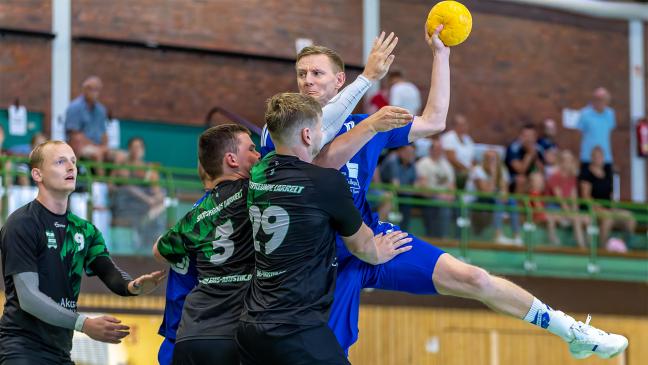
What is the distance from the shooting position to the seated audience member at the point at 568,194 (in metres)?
12.7

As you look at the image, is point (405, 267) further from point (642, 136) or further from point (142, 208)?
point (642, 136)

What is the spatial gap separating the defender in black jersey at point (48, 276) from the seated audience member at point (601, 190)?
27.9 ft

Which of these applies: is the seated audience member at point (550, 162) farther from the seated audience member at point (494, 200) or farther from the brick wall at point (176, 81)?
the brick wall at point (176, 81)

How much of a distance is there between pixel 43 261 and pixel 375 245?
1.74 meters

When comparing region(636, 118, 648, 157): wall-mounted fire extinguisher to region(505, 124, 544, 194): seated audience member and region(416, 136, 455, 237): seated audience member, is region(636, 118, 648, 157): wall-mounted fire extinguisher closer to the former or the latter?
region(505, 124, 544, 194): seated audience member

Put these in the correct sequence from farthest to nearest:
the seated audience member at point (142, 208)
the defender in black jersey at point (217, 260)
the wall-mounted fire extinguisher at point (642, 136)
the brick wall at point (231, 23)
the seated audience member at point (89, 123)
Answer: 1. the wall-mounted fire extinguisher at point (642, 136)
2. the brick wall at point (231, 23)
3. the seated audience member at point (89, 123)
4. the seated audience member at point (142, 208)
5. the defender in black jersey at point (217, 260)

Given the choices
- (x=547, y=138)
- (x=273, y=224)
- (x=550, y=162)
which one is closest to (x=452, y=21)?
(x=273, y=224)

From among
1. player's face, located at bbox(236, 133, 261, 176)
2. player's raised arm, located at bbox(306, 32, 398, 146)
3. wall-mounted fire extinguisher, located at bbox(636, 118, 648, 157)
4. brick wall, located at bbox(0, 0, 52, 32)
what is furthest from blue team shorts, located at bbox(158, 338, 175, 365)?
wall-mounted fire extinguisher, located at bbox(636, 118, 648, 157)

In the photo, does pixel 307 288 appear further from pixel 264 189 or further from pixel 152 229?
pixel 152 229

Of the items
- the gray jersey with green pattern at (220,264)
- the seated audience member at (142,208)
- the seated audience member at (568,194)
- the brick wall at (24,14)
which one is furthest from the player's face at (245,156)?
the brick wall at (24,14)

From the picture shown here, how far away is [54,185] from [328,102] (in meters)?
1.50

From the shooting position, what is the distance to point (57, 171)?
5777 millimetres

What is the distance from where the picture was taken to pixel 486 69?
18.7 metres

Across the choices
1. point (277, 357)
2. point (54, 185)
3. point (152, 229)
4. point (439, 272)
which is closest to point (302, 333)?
point (277, 357)
